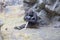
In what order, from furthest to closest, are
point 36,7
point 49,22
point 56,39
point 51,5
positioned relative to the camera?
point 36,7 < point 51,5 < point 49,22 < point 56,39

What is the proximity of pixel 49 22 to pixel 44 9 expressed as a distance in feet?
2.70

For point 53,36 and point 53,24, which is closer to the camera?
point 53,36

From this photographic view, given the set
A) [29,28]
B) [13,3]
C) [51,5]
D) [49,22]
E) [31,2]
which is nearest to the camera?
[29,28]

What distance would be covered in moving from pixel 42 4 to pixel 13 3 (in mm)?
3369

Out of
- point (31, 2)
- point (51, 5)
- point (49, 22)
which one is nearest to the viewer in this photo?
point (49, 22)

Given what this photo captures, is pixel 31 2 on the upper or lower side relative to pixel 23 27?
upper

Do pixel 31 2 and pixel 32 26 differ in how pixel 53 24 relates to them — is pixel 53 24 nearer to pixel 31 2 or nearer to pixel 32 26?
pixel 32 26

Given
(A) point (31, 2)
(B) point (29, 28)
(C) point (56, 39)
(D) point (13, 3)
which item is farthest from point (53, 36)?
(D) point (13, 3)

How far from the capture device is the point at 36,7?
257 inches

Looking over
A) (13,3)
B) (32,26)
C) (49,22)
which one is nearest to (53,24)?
(49,22)

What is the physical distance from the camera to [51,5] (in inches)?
226

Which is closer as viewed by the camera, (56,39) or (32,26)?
(56,39)

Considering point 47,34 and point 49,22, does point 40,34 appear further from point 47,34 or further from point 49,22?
point 49,22

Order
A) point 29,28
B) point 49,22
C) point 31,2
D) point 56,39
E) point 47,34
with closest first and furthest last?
point 56,39, point 47,34, point 29,28, point 49,22, point 31,2
